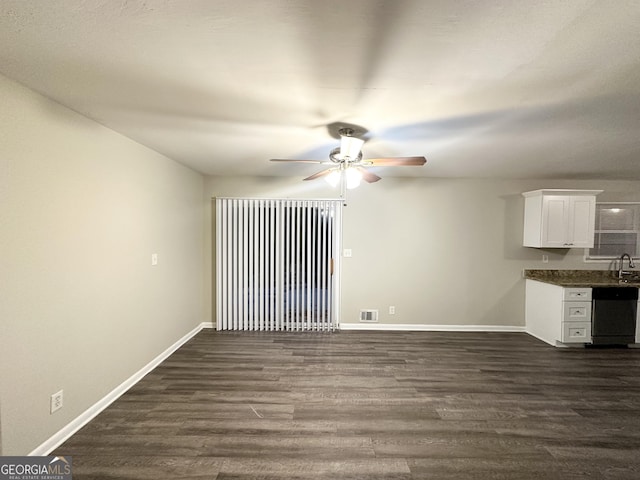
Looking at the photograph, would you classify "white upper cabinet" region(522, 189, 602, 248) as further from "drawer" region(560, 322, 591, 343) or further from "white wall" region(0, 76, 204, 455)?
"white wall" region(0, 76, 204, 455)

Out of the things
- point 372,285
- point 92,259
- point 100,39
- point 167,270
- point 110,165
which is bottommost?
point 372,285

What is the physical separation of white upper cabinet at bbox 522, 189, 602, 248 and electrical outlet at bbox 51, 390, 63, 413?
563cm

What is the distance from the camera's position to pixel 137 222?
130 inches

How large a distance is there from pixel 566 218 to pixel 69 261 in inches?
230

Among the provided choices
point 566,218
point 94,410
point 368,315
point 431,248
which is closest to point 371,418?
point 94,410

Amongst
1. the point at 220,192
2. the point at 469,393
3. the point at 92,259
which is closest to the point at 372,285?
the point at 469,393

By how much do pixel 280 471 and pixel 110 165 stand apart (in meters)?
2.74

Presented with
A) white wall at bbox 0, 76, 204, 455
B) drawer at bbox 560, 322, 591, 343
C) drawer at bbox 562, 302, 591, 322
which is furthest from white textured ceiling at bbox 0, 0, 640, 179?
drawer at bbox 560, 322, 591, 343

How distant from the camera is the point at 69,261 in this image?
2395 millimetres

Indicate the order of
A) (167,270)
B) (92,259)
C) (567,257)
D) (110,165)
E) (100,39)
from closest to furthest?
(100,39) < (92,259) < (110,165) < (167,270) < (567,257)

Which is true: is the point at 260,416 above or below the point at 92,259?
below

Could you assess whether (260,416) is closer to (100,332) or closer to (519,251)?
(100,332)

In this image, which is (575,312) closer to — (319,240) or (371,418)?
(371,418)

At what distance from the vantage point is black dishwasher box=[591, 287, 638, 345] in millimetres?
4410
